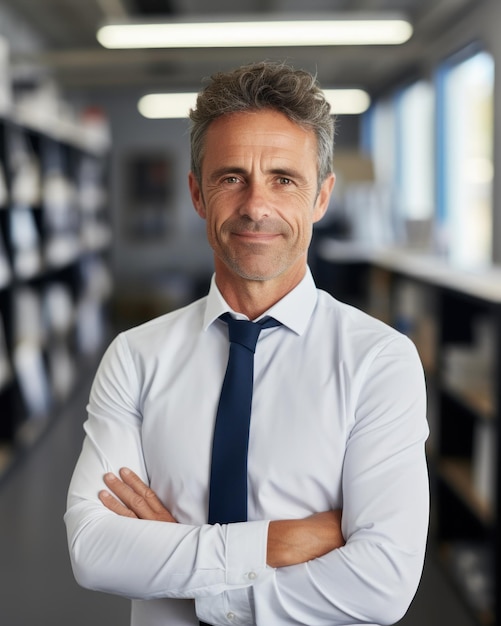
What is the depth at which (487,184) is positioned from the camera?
698cm

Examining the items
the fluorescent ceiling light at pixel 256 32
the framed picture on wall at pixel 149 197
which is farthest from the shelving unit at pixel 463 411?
the framed picture on wall at pixel 149 197

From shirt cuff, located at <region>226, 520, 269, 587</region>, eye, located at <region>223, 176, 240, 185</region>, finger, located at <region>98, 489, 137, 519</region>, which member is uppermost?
eye, located at <region>223, 176, 240, 185</region>

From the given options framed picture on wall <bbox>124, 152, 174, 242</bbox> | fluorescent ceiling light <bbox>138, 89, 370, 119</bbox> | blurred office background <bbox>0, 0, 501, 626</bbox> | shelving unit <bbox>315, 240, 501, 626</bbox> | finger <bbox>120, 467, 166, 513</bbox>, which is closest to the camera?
finger <bbox>120, 467, 166, 513</bbox>

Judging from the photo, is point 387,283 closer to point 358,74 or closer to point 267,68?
point 267,68

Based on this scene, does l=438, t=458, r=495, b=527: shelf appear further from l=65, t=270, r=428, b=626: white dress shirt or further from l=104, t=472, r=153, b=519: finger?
l=104, t=472, r=153, b=519: finger

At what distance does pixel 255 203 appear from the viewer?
1.34 meters

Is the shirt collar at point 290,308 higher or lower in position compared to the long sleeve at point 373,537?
higher

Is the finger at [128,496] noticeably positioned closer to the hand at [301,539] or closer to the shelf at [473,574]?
the hand at [301,539]

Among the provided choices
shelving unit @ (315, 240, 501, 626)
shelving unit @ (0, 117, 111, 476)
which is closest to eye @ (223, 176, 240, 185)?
shelving unit @ (315, 240, 501, 626)

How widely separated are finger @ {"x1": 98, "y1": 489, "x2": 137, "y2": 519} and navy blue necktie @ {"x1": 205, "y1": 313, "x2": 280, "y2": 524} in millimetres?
136

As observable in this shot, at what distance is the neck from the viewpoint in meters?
1.45

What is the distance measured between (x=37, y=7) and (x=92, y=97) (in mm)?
5657

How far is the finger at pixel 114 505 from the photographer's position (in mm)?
1385

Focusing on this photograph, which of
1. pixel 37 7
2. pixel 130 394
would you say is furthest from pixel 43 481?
pixel 37 7
